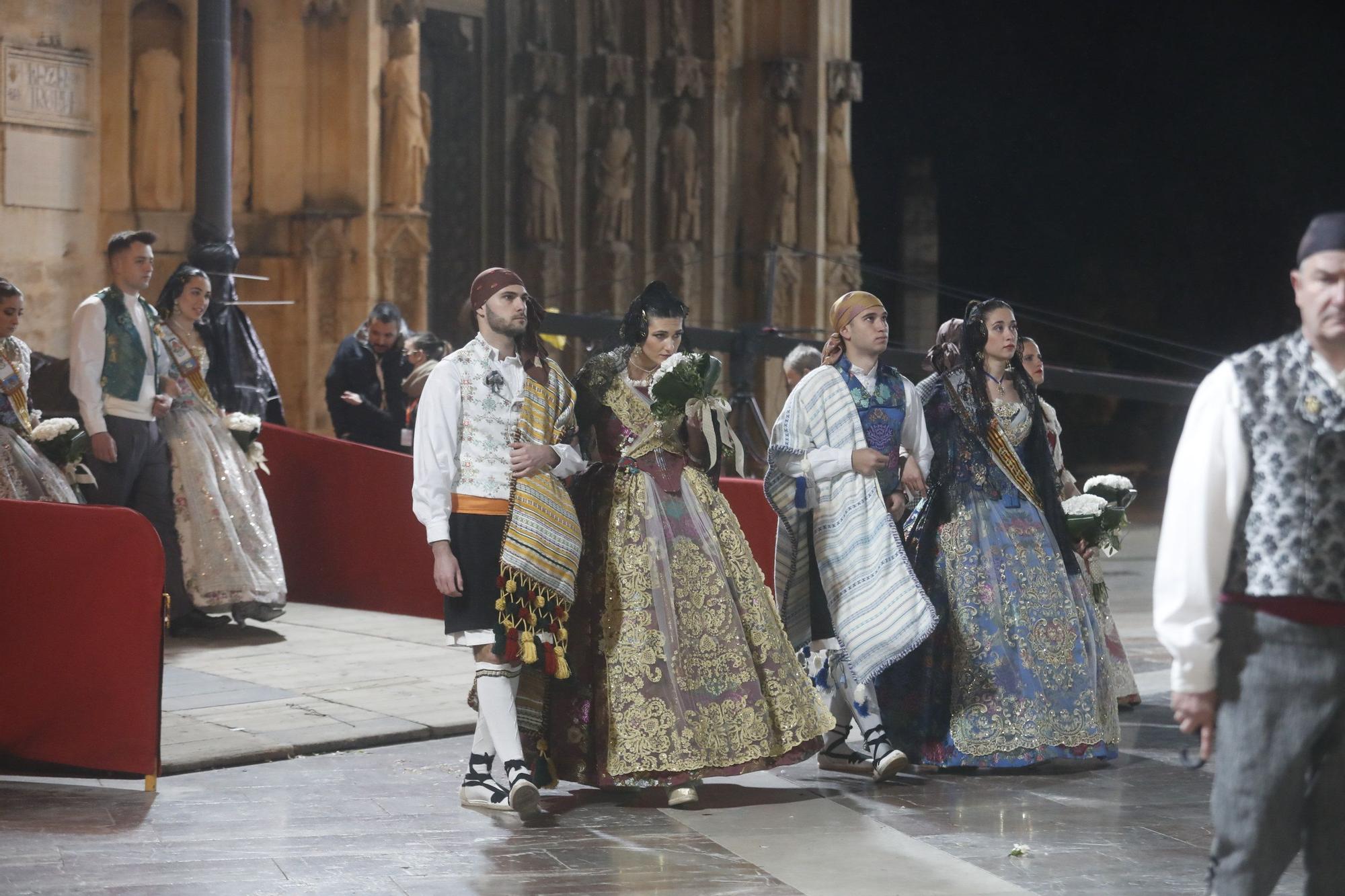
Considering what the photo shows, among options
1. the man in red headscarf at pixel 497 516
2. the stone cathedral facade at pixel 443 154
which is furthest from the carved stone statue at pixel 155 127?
the man in red headscarf at pixel 497 516

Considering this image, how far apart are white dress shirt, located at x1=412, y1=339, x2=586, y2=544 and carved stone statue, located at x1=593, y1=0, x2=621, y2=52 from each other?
13045 millimetres

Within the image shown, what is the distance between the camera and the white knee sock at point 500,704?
19.2ft

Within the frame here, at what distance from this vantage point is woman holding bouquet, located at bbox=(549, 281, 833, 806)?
235 inches

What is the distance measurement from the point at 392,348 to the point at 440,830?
610 cm

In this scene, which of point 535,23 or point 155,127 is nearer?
point 155,127

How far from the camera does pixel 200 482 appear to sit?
9.27 m

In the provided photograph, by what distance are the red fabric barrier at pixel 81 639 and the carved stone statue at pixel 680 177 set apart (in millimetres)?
13169

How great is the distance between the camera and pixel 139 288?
8.96 meters

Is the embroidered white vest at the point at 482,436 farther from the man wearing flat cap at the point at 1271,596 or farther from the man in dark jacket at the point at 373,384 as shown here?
the man in dark jacket at the point at 373,384

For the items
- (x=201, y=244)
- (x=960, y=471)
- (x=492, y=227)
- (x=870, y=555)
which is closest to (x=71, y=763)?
(x=870, y=555)

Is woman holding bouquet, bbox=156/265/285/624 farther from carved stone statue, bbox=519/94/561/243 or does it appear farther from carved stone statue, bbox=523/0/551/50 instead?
carved stone statue, bbox=523/0/551/50

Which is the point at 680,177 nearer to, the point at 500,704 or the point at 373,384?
the point at 373,384

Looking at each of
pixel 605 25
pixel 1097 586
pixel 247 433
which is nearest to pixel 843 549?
pixel 1097 586

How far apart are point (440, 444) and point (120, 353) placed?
3568 mm
